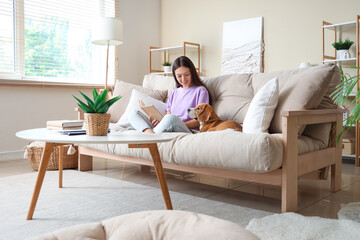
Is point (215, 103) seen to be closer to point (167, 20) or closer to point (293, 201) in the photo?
point (293, 201)

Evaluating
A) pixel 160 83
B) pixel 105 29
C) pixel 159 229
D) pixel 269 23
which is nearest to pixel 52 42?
pixel 105 29

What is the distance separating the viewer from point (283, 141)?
5.99 ft

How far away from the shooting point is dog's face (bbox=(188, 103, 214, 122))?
2.47 metres

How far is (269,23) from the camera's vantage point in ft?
14.3

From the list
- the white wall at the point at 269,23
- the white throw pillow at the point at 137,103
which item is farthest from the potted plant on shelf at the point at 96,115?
the white wall at the point at 269,23

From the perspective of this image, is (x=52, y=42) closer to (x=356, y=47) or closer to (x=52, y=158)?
(x=52, y=158)

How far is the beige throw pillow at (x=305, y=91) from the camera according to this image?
2111 mm

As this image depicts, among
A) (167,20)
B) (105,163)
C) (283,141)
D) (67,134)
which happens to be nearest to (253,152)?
(283,141)

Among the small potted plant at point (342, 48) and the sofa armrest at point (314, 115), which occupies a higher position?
the small potted plant at point (342, 48)

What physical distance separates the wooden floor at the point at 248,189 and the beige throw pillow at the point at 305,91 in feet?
1.48

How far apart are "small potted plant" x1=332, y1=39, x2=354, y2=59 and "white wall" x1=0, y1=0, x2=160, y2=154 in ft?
9.10

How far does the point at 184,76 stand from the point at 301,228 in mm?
1611

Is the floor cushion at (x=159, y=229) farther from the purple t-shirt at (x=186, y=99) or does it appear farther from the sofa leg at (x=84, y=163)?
the sofa leg at (x=84, y=163)

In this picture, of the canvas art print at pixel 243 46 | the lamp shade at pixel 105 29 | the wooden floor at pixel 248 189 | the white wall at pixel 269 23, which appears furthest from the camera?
the canvas art print at pixel 243 46
